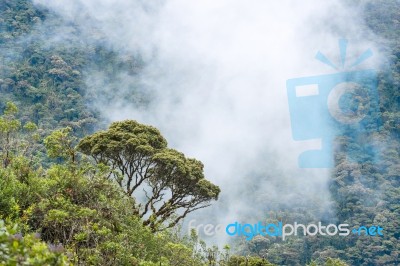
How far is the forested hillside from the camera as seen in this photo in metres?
6.35

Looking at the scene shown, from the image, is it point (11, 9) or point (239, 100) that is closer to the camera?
point (11, 9)

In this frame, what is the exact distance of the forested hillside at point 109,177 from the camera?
6352 millimetres

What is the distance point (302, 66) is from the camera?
237 feet

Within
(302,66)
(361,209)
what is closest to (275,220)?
(361,209)

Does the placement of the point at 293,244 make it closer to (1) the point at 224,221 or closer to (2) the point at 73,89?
(1) the point at 224,221

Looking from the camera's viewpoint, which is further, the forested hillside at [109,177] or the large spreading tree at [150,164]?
the large spreading tree at [150,164]

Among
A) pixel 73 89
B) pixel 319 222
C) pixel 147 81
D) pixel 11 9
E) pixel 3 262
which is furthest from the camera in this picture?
pixel 147 81

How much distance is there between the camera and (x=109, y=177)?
9250 millimetres

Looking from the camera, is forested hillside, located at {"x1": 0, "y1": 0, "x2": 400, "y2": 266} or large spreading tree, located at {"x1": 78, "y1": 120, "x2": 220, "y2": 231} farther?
large spreading tree, located at {"x1": 78, "y1": 120, "x2": 220, "y2": 231}

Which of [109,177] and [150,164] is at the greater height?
[150,164]

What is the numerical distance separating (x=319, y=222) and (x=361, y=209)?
153 inches

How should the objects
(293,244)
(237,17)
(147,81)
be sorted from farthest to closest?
1. (237,17)
2. (147,81)
3. (293,244)

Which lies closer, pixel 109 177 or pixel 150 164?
pixel 109 177

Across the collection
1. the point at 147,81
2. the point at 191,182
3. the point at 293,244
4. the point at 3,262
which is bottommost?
the point at 3,262
